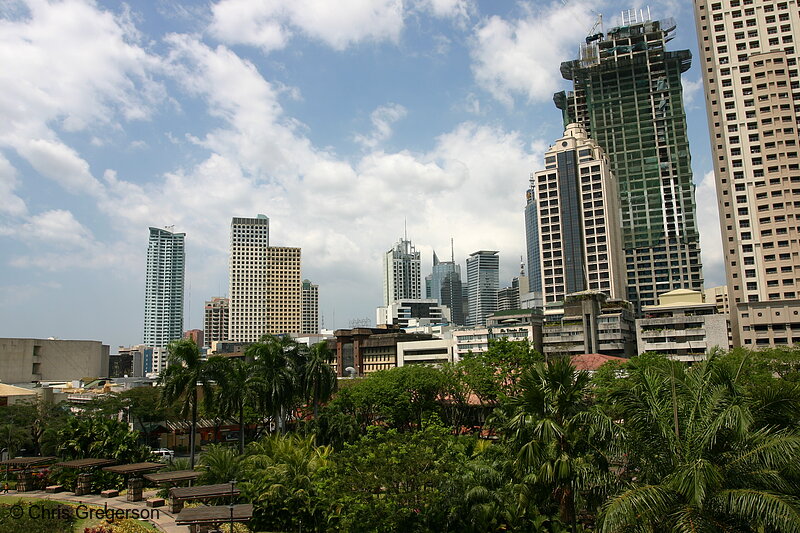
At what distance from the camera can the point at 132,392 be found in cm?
6494

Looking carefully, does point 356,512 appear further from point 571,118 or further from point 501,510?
point 571,118

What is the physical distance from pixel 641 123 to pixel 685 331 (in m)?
106

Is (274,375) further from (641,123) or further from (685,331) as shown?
(641,123)

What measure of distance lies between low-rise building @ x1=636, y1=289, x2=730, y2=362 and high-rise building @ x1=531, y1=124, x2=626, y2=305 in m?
46.1

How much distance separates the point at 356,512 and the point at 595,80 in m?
189

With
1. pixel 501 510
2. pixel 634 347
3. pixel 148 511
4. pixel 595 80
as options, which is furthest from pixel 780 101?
pixel 148 511

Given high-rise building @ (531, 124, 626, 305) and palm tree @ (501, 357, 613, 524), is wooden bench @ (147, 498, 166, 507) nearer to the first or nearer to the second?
palm tree @ (501, 357, 613, 524)

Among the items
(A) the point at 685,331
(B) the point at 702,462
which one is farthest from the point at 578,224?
(B) the point at 702,462

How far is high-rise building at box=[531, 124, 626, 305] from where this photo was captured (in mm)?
149625

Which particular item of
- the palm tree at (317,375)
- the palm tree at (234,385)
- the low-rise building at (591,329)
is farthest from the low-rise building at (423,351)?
the palm tree at (234,385)

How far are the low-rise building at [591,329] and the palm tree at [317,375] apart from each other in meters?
60.3

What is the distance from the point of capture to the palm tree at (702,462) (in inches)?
580

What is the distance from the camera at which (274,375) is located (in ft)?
159

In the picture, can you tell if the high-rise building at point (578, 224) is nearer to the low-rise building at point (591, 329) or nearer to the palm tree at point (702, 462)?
the low-rise building at point (591, 329)
